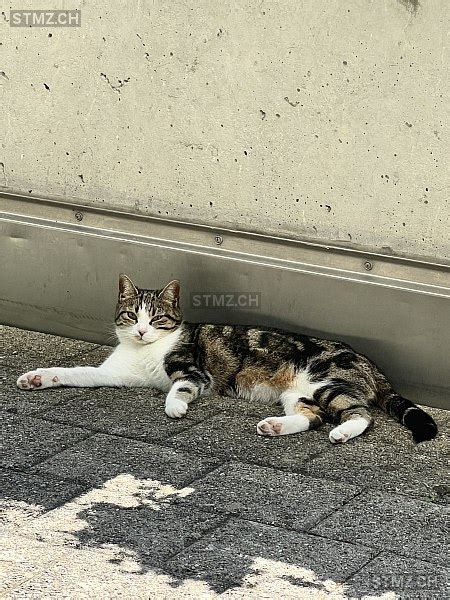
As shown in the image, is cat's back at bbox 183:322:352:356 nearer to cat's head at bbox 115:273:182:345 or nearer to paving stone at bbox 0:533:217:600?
cat's head at bbox 115:273:182:345

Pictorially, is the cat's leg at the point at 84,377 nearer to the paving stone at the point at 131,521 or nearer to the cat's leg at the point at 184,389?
the cat's leg at the point at 184,389

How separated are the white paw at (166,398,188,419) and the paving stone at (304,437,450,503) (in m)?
0.73

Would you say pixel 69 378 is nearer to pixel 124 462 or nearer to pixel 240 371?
pixel 240 371

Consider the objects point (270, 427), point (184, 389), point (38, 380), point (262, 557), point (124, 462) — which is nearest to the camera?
point (262, 557)

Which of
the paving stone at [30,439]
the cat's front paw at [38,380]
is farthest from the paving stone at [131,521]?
the cat's front paw at [38,380]

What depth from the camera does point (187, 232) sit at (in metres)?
5.68

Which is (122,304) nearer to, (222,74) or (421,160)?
(222,74)

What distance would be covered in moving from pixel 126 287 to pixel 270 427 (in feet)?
3.87

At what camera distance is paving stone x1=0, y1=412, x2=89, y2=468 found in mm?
4488

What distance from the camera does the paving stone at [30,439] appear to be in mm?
4488

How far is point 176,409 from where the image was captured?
4.96 m

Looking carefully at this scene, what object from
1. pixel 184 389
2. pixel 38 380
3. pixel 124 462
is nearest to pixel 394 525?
pixel 124 462

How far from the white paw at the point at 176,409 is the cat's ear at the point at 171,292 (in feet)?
2.15

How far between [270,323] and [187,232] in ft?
2.16
